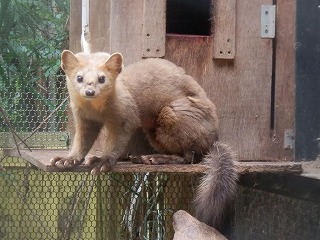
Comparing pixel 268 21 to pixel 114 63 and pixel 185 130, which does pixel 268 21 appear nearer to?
pixel 185 130

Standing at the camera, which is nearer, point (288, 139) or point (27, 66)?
point (288, 139)

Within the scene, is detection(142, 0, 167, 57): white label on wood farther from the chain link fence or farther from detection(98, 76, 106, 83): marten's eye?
the chain link fence

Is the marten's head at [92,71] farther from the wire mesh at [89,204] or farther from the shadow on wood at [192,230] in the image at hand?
the wire mesh at [89,204]

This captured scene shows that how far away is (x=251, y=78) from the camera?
3.39m

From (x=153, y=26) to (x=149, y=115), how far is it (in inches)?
16.4

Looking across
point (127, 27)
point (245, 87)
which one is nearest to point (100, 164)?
point (127, 27)

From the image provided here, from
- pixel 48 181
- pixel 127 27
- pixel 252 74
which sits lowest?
pixel 48 181

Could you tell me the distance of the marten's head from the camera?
2807mm

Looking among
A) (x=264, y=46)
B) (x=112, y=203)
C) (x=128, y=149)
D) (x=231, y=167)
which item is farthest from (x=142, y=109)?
(x=112, y=203)

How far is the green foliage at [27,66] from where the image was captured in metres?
3.86

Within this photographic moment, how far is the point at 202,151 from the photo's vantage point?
3.12m

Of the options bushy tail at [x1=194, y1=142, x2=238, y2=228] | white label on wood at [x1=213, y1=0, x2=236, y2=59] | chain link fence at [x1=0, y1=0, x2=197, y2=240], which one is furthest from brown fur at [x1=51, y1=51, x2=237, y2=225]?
chain link fence at [x1=0, y1=0, x2=197, y2=240]

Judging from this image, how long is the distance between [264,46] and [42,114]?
4.26ft

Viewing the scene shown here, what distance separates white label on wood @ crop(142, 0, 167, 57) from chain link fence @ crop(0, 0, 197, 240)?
76 centimetres
